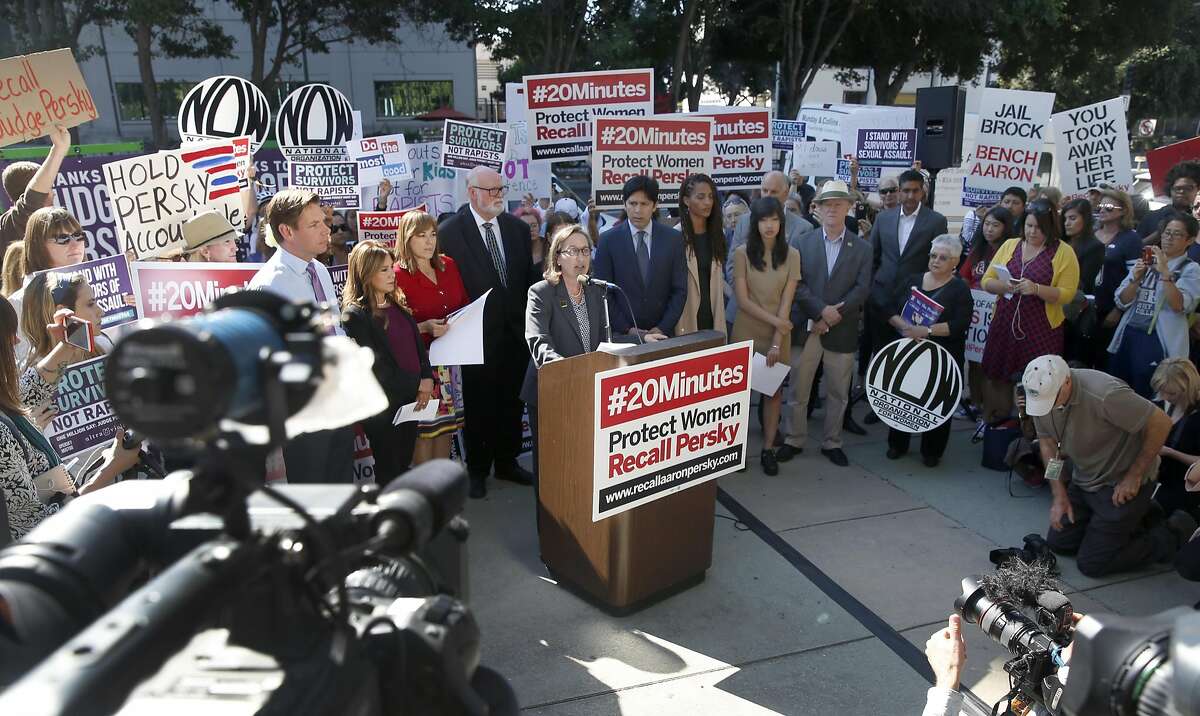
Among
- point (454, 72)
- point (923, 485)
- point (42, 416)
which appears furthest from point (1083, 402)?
point (454, 72)

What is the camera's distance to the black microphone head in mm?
1255

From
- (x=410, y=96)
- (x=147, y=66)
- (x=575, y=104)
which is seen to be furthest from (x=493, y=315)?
(x=410, y=96)

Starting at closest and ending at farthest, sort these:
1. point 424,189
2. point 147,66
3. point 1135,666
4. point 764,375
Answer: point 1135,666 → point 764,375 → point 424,189 → point 147,66

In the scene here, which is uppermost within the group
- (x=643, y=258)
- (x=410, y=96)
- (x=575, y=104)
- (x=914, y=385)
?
(x=410, y=96)

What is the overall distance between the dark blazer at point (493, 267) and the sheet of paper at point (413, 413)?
28.3 inches

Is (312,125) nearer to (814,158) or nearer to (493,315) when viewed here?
(493,315)

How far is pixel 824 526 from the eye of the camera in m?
4.91

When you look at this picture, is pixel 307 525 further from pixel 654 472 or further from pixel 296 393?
pixel 654 472

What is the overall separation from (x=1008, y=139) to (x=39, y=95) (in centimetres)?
836

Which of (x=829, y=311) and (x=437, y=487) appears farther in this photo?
(x=829, y=311)

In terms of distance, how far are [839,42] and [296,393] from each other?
27.3m

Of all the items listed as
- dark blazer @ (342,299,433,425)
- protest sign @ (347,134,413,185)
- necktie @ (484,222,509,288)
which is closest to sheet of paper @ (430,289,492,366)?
dark blazer @ (342,299,433,425)

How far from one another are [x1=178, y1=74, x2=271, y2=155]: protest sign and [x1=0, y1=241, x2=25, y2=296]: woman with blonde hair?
265 centimetres

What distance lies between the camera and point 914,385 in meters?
5.71
